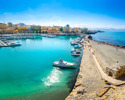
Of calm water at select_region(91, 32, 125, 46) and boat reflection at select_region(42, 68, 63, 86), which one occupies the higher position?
calm water at select_region(91, 32, 125, 46)

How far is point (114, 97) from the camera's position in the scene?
9.96 metres

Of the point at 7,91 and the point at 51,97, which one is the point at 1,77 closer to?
the point at 7,91

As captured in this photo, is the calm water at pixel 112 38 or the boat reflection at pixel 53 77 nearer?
the boat reflection at pixel 53 77

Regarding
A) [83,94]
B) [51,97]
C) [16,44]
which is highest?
[16,44]

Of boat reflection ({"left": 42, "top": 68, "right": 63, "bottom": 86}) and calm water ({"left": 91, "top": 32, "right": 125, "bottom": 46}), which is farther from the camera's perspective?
calm water ({"left": 91, "top": 32, "right": 125, "bottom": 46})

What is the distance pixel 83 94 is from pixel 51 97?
4315 mm

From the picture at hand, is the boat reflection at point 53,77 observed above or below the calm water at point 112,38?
below

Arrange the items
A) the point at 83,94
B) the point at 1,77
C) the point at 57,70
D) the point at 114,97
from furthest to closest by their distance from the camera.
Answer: the point at 57,70, the point at 1,77, the point at 83,94, the point at 114,97

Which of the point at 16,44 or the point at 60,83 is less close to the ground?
the point at 16,44

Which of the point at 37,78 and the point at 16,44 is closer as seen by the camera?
the point at 37,78

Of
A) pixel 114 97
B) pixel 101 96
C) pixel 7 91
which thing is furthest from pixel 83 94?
pixel 7 91

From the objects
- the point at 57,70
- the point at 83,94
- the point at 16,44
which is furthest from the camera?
the point at 16,44

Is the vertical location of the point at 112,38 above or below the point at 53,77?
above

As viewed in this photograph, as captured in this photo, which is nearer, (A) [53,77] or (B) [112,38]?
(A) [53,77]
